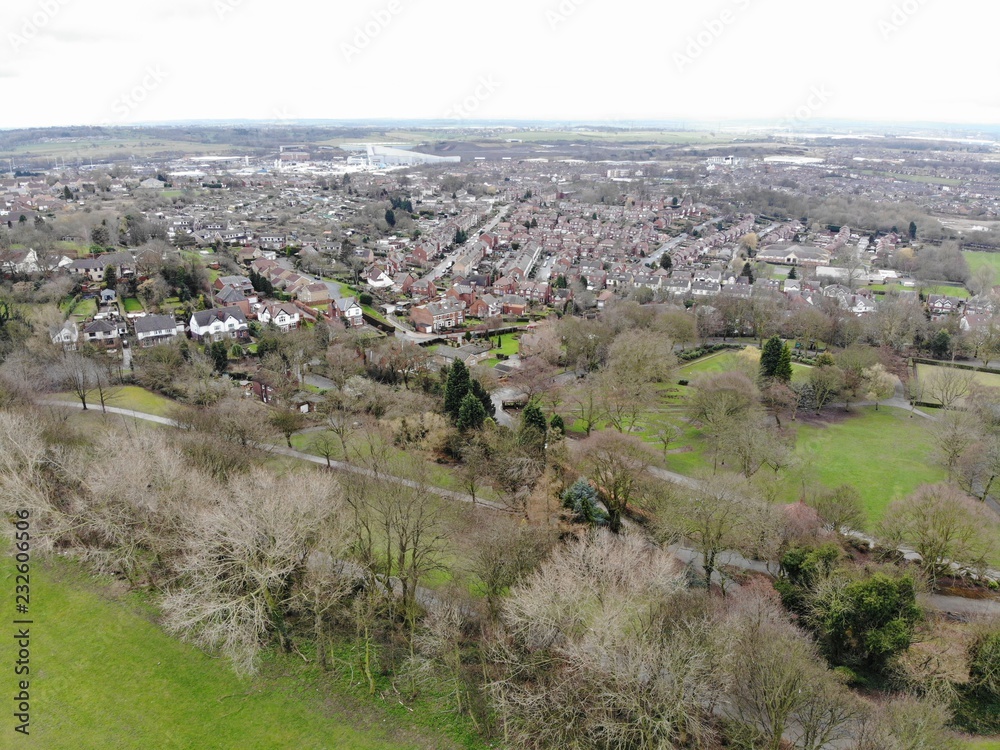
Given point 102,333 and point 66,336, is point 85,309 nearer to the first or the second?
point 102,333

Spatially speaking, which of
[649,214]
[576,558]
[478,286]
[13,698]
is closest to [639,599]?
[576,558]

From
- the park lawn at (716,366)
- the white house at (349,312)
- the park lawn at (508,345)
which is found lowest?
the park lawn at (716,366)

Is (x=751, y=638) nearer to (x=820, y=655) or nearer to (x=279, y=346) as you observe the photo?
(x=820, y=655)

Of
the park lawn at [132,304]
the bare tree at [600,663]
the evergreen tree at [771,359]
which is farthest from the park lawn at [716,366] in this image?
the park lawn at [132,304]

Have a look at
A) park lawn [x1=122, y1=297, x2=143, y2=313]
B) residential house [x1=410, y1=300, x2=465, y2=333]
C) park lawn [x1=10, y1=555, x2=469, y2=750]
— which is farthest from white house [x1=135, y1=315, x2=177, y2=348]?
park lawn [x1=10, y1=555, x2=469, y2=750]

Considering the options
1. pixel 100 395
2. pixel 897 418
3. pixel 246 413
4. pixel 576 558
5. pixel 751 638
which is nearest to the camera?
pixel 751 638

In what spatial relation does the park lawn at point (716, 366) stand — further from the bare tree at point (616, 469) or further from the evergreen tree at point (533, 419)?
the bare tree at point (616, 469)

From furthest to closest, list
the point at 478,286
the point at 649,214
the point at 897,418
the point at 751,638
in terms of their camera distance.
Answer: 1. the point at 649,214
2. the point at 478,286
3. the point at 897,418
4. the point at 751,638
